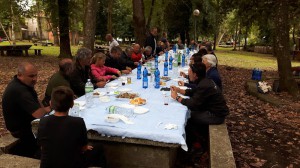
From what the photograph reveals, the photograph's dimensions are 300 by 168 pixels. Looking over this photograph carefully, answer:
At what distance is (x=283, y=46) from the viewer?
8625 millimetres

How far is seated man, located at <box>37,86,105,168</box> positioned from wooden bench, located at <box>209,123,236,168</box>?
1.45m

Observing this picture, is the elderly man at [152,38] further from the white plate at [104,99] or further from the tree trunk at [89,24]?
the white plate at [104,99]

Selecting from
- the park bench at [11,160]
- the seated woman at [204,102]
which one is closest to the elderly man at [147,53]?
the seated woman at [204,102]

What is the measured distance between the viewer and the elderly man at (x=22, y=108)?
341cm

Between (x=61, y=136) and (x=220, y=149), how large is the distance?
75.7 inches

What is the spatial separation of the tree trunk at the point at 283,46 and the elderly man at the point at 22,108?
24.5 ft

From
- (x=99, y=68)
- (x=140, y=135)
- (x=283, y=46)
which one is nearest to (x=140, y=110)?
(x=140, y=135)

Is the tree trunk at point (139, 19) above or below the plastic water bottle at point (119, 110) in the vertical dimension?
above

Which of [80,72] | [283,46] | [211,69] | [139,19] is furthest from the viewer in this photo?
[139,19]

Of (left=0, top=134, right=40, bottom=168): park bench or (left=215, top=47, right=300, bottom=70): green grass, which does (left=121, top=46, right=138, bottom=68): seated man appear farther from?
(left=215, top=47, right=300, bottom=70): green grass

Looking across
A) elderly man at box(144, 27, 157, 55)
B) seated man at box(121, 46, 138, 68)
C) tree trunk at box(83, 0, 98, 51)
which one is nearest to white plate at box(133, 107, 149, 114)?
seated man at box(121, 46, 138, 68)

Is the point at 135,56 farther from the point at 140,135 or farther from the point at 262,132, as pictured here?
the point at 140,135

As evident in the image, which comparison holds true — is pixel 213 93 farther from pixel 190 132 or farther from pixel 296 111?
pixel 296 111

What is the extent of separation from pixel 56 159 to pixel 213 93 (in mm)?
2633
